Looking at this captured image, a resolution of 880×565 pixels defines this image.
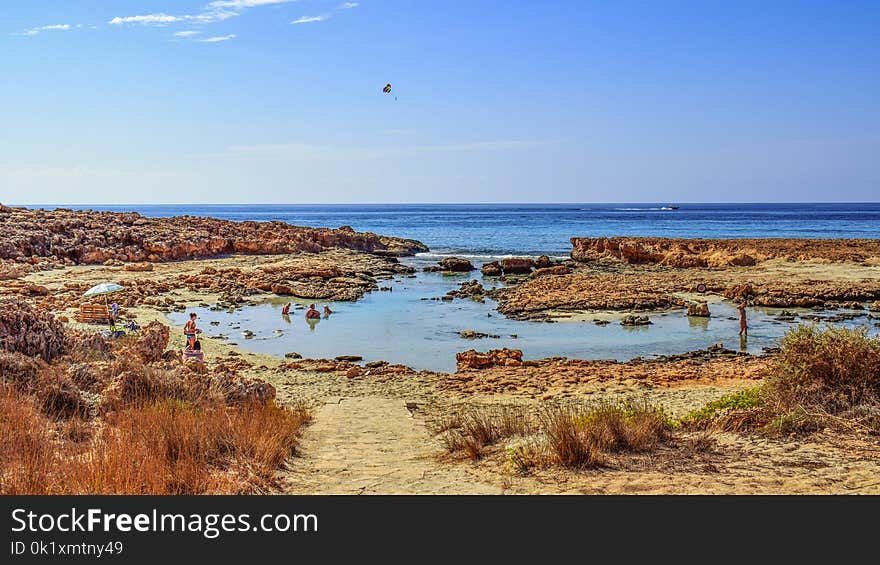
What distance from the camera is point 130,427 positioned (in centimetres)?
613

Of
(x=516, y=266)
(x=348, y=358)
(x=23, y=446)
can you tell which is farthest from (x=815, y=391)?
(x=516, y=266)

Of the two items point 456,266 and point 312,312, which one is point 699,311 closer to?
point 312,312

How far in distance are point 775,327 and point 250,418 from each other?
17.5 m

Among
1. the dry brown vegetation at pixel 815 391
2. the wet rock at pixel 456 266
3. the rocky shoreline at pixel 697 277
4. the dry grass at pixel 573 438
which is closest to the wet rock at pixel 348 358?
the rocky shoreline at pixel 697 277

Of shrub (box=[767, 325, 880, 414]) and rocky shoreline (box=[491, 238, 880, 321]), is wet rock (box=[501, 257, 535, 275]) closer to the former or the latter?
rocky shoreline (box=[491, 238, 880, 321])

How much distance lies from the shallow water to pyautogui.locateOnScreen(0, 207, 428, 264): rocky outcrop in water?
1415 cm

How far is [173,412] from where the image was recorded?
274 inches

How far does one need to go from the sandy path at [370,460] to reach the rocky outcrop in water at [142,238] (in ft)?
88.9

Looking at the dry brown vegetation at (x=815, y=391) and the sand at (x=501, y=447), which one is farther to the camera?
the dry brown vegetation at (x=815, y=391)

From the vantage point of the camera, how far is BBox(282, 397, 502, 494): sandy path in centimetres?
573

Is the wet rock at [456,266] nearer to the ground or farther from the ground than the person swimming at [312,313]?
farther from the ground

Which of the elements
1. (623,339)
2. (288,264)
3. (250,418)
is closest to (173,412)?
(250,418)

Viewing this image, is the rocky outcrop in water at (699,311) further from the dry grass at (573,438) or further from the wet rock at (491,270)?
the dry grass at (573,438)

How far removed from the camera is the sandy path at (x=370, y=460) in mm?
5730
